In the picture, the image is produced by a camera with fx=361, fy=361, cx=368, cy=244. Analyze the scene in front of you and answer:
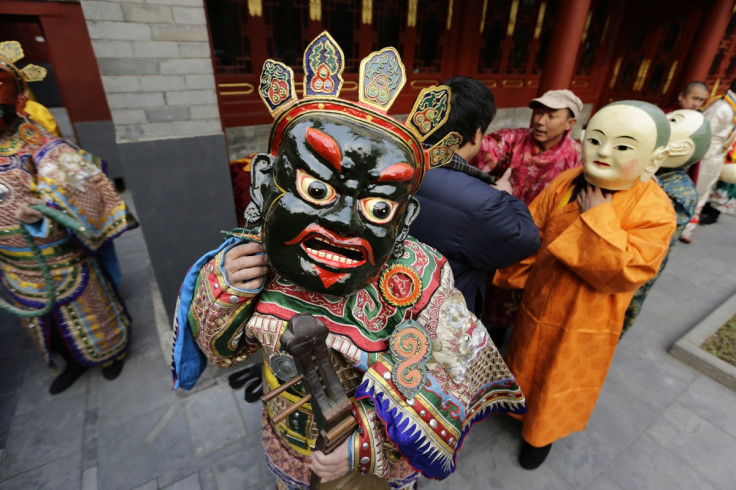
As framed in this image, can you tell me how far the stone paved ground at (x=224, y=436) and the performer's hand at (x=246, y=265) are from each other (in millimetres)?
1841

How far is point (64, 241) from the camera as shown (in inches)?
97.8

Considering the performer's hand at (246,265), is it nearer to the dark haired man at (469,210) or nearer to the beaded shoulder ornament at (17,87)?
the dark haired man at (469,210)

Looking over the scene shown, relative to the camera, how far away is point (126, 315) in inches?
122

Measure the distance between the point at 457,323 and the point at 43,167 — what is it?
269 centimetres

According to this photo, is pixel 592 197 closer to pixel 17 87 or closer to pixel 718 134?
pixel 17 87

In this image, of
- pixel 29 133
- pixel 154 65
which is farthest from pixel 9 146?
pixel 154 65

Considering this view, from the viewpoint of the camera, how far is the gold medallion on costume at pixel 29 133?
2254 millimetres

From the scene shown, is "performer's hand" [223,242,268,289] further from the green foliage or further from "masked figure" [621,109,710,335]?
the green foliage

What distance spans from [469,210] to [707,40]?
768 cm

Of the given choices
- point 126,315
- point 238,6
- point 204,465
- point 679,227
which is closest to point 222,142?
point 238,6

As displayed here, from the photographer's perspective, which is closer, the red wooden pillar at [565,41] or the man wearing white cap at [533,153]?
the man wearing white cap at [533,153]

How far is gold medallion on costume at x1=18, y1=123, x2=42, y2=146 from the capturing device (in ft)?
7.39

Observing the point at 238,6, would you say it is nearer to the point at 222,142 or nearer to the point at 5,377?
the point at 222,142

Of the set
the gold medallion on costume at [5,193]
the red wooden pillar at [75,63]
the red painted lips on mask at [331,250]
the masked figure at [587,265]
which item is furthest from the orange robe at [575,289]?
the red wooden pillar at [75,63]
